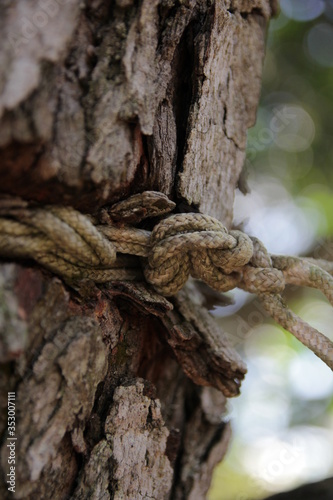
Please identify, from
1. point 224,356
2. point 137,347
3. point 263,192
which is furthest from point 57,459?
point 263,192

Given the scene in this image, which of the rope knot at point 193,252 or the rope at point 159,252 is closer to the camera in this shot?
the rope at point 159,252

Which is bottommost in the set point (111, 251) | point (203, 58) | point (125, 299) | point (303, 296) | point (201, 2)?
point (303, 296)

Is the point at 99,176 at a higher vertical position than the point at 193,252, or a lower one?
higher

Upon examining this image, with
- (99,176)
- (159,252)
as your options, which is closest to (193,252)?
(159,252)

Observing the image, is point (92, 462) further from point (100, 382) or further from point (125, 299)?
point (125, 299)

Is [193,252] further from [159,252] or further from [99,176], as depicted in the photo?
[99,176]
